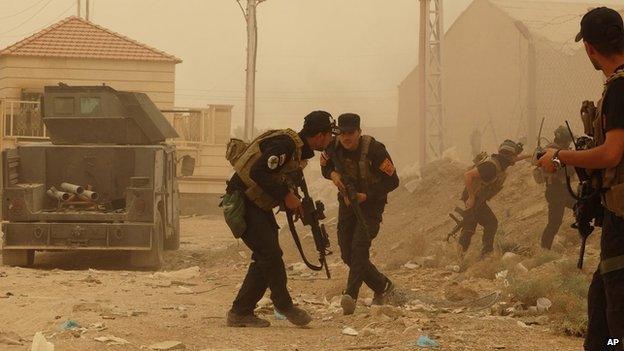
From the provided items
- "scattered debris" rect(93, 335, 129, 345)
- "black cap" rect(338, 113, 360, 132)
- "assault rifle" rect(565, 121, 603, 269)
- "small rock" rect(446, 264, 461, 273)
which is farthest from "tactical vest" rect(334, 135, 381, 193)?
"assault rifle" rect(565, 121, 603, 269)

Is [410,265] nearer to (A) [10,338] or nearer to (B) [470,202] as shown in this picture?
(B) [470,202]

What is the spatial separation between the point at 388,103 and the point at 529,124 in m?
87.4

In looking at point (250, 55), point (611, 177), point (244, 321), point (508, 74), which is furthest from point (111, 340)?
point (508, 74)

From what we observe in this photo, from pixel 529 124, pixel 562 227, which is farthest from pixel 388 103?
pixel 562 227

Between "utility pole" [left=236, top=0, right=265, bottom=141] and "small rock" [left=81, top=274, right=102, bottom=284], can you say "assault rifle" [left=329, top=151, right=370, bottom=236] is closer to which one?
"small rock" [left=81, top=274, right=102, bottom=284]

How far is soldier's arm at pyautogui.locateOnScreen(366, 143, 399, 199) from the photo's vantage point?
389 inches

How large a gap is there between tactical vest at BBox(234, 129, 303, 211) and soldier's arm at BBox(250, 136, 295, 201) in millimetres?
50

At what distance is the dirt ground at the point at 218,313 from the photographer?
313 inches

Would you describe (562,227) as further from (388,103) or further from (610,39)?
(388,103)

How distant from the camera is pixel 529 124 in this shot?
26578mm

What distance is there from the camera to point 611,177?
5141 mm

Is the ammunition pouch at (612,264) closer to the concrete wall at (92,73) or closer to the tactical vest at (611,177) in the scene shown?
the tactical vest at (611,177)

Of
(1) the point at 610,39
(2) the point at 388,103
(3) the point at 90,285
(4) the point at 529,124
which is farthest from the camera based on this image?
(2) the point at 388,103

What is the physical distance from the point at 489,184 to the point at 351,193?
394 centimetres
